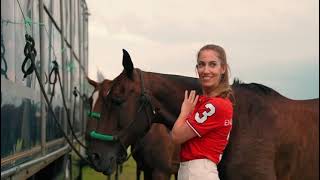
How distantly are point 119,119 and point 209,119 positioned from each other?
1411 millimetres

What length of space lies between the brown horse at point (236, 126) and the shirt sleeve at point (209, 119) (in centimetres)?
108

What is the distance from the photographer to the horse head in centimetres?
412

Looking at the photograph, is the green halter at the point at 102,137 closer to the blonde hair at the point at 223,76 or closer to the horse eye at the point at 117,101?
the horse eye at the point at 117,101

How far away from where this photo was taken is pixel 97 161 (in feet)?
13.5

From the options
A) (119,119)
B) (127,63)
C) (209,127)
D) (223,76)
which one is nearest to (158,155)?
(119,119)

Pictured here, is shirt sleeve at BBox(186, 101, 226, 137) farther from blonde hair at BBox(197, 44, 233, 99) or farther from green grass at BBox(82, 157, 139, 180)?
green grass at BBox(82, 157, 139, 180)

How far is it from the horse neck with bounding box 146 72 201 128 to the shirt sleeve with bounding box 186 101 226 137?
135 cm

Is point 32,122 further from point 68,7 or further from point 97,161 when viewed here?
point 68,7

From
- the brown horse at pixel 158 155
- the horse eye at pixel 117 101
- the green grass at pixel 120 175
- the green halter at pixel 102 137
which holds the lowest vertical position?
the green grass at pixel 120 175

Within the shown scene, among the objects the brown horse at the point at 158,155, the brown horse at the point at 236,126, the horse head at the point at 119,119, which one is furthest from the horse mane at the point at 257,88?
the brown horse at the point at 158,155

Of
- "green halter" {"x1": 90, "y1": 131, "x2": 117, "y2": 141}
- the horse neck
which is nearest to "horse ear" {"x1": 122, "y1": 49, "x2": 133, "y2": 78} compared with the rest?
the horse neck

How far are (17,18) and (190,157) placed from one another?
5.22 ft

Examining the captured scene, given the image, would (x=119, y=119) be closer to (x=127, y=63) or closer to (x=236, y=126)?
(x=127, y=63)

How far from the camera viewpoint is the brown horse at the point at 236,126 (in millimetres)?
3959
